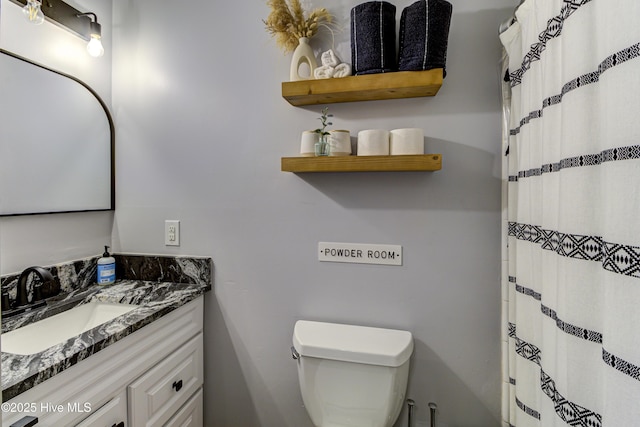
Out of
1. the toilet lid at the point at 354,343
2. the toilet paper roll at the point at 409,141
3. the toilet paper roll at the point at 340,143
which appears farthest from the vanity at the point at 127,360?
the toilet paper roll at the point at 409,141

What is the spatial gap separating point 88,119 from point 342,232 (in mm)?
1290

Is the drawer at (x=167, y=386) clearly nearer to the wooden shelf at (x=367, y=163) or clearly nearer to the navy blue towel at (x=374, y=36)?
the wooden shelf at (x=367, y=163)

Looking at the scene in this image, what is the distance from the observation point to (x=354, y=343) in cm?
122

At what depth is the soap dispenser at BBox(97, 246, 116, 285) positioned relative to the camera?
5.01 ft

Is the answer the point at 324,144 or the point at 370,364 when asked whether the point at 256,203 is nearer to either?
the point at 324,144

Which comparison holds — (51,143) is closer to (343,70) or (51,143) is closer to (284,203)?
(284,203)

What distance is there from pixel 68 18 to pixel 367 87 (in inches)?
51.8

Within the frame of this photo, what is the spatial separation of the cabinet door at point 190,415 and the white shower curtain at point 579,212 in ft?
4.19

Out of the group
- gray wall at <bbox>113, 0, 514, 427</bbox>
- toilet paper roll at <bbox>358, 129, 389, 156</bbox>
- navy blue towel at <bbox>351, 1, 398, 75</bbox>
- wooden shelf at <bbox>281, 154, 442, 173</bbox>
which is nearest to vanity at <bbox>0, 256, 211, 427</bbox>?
gray wall at <bbox>113, 0, 514, 427</bbox>

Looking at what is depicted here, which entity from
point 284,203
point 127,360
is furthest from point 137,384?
point 284,203

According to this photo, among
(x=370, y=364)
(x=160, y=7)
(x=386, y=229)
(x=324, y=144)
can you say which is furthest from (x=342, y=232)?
(x=160, y=7)

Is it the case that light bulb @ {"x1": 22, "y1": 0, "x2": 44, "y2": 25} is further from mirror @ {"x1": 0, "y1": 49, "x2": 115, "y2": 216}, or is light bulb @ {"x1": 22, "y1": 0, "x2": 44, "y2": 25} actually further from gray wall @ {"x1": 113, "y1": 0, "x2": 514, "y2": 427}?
gray wall @ {"x1": 113, "y1": 0, "x2": 514, "y2": 427}

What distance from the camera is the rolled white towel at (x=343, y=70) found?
1271 millimetres

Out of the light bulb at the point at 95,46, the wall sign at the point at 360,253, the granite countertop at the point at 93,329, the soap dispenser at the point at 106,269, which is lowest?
the granite countertop at the point at 93,329
